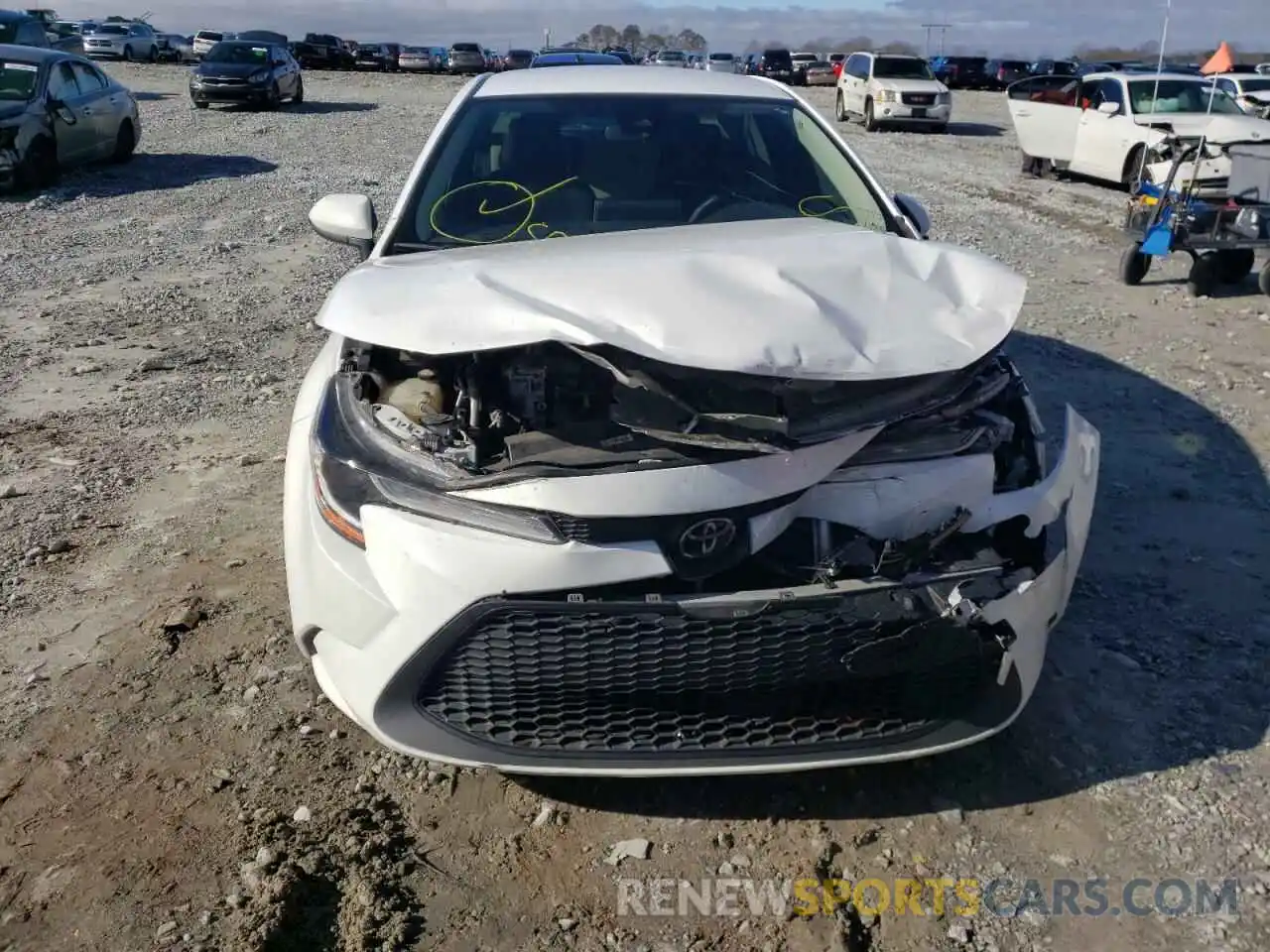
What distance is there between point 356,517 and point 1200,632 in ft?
9.05

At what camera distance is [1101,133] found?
13859 millimetres

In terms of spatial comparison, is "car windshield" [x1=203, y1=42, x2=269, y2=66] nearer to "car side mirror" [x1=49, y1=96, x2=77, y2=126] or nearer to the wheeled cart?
"car side mirror" [x1=49, y1=96, x2=77, y2=126]

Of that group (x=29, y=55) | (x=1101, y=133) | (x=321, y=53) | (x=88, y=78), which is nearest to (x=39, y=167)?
(x=29, y=55)

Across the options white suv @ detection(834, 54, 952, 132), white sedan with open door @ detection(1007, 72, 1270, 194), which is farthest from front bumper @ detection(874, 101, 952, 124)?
white sedan with open door @ detection(1007, 72, 1270, 194)

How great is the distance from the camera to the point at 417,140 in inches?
728

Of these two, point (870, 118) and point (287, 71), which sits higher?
point (287, 71)

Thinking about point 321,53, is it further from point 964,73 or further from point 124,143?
point 124,143

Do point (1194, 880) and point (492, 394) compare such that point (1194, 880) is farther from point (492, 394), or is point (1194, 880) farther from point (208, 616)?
point (208, 616)

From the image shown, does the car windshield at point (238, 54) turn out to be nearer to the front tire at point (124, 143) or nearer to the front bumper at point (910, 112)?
the front tire at point (124, 143)

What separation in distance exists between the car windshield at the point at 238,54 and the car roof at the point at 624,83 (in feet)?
67.3

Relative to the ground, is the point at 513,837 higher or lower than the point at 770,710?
lower

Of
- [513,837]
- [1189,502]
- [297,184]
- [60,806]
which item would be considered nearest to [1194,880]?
[513,837]

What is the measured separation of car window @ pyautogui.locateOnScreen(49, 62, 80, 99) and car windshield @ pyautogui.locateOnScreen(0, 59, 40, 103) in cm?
20

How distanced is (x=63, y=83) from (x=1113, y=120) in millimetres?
12915
